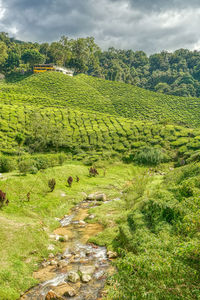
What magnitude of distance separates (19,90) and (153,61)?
109 meters

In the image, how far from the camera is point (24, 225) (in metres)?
11.5

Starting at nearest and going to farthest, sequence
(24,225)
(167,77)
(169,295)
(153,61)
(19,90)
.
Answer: (169,295) < (24,225) < (19,90) < (167,77) < (153,61)

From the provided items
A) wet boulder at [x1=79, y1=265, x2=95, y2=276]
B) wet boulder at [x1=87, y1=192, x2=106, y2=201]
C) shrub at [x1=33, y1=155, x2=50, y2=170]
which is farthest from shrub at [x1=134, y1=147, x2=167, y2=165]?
wet boulder at [x1=79, y1=265, x2=95, y2=276]

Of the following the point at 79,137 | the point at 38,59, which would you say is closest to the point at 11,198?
the point at 79,137

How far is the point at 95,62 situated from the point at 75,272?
110375mm

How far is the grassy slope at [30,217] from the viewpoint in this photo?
27.0 ft

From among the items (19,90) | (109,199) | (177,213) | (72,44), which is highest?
(72,44)

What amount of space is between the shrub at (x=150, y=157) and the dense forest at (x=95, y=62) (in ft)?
194

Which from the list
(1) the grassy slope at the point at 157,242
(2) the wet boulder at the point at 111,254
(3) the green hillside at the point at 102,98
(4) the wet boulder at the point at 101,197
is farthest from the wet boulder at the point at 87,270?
(3) the green hillside at the point at 102,98

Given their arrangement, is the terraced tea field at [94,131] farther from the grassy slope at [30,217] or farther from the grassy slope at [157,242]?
the grassy slope at [157,242]

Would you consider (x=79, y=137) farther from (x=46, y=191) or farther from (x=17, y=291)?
(x=17, y=291)

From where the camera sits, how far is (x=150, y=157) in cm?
3150

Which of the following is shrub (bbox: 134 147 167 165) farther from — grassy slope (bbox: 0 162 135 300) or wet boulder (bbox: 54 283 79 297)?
wet boulder (bbox: 54 283 79 297)

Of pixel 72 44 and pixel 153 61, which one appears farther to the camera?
pixel 153 61
